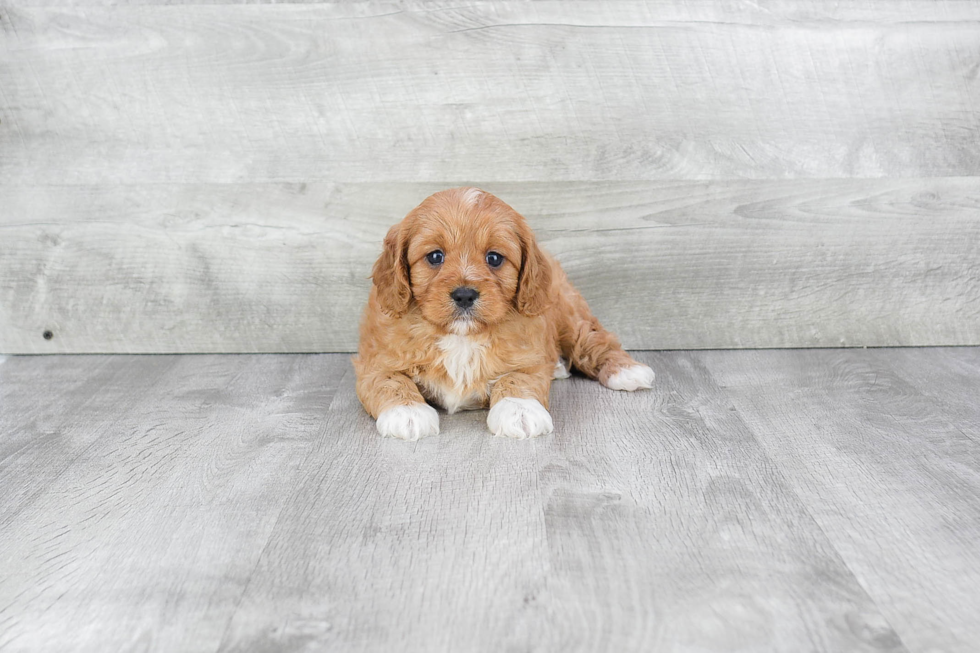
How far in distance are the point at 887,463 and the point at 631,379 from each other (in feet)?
2.75

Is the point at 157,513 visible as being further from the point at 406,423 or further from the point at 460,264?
the point at 460,264

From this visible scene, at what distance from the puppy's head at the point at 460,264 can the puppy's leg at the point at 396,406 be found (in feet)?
0.69

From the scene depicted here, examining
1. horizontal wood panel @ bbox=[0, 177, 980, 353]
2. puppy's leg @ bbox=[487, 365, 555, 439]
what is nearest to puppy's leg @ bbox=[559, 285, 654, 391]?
horizontal wood panel @ bbox=[0, 177, 980, 353]

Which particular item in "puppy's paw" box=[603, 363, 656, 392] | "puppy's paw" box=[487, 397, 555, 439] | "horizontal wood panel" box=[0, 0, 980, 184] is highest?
"horizontal wood panel" box=[0, 0, 980, 184]

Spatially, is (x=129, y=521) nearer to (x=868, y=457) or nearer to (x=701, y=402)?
(x=701, y=402)

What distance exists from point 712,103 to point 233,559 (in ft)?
7.44

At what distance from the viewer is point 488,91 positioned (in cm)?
298

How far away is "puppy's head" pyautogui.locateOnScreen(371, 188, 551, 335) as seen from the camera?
7.51ft

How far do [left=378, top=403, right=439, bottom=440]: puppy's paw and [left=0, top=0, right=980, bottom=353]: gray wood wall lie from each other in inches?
37.9

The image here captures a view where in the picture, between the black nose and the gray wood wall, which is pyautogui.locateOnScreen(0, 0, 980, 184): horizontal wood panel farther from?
the black nose

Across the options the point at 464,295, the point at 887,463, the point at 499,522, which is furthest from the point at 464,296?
the point at 887,463

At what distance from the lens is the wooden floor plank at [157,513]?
1.50 meters

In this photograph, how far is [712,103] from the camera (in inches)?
118

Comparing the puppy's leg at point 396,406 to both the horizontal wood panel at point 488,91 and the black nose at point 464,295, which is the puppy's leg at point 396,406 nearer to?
the black nose at point 464,295
